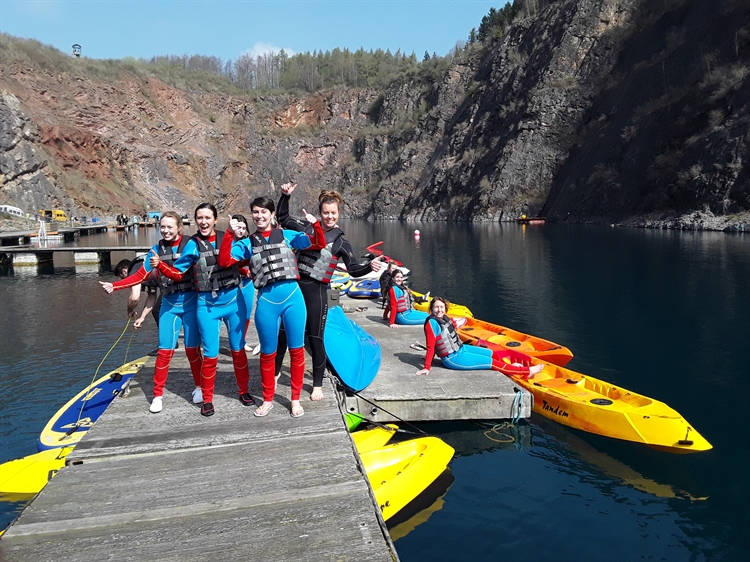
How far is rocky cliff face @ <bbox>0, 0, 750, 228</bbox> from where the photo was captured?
1828 inches

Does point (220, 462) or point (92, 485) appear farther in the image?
point (220, 462)

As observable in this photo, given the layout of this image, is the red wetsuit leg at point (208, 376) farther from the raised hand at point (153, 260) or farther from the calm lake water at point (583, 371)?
the calm lake water at point (583, 371)

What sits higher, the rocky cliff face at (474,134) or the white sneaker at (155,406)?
the rocky cliff face at (474,134)

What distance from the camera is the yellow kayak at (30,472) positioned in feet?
23.0

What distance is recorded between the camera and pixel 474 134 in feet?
249

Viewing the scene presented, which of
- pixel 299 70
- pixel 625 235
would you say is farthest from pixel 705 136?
pixel 299 70

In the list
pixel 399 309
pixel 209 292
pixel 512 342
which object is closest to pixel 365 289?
pixel 399 309

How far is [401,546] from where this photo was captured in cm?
631

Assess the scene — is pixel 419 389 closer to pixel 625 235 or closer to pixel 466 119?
pixel 625 235

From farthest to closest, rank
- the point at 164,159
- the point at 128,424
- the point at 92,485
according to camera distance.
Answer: the point at 164,159
the point at 128,424
the point at 92,485

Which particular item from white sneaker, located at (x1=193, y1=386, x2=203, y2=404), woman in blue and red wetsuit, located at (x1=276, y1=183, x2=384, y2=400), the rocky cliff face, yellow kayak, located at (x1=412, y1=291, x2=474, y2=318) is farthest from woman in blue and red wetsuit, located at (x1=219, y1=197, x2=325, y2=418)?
the rocky cliff face

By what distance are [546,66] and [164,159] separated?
5362 centimetres

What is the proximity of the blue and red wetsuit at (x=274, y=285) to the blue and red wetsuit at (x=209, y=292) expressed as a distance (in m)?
0.23

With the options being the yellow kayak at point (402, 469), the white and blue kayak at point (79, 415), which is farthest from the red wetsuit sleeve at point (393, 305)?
the white and blue kayak at point (79, 415)
